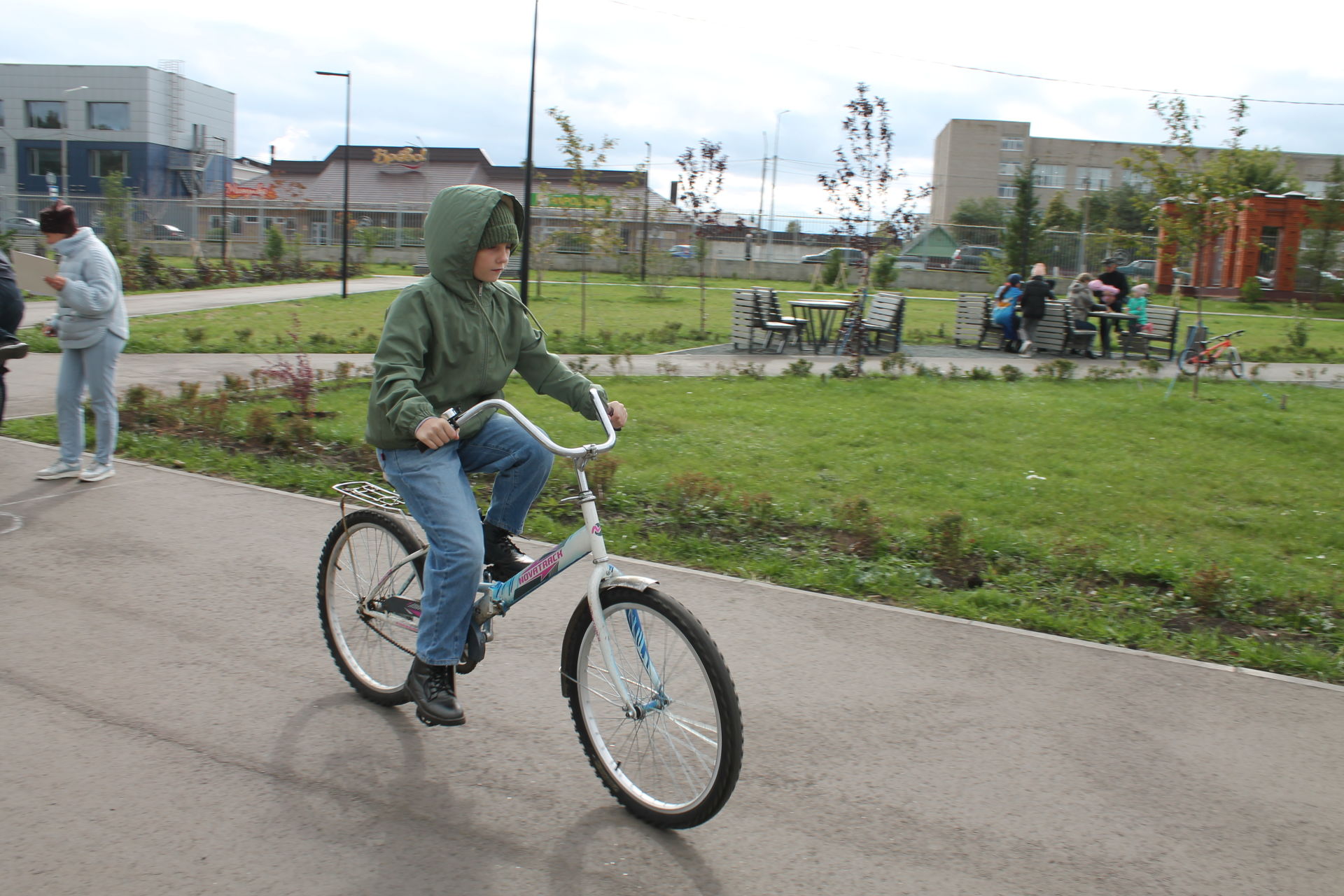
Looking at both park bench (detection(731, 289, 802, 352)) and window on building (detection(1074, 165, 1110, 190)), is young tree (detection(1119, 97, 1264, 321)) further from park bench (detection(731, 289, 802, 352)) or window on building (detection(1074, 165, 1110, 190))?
window on building (detection(1074, 165, 1110, 190))

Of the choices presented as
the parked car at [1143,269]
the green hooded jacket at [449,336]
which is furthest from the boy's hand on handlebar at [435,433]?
the parked car at [1143,269]

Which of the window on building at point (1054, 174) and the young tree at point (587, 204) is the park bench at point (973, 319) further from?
the window on building at point (1054, 174)

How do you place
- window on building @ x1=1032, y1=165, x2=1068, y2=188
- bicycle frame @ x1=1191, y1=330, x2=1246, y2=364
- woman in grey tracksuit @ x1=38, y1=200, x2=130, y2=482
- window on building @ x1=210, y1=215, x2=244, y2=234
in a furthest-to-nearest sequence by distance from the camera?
window on building @ x1=1032, y1=165, x2=1068, y2=188, window on building @ x1=210, y1=215, x2=244, y2=234, bicycle frame @ x1=1191, y1=330, x2=1246, y2=364, woman in grey tracksuit @ x1=38, y1=200, x2=130, y2=482

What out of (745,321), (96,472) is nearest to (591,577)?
(96,472)

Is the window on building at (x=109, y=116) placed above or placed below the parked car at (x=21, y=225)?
above

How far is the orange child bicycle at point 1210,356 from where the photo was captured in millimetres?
13938

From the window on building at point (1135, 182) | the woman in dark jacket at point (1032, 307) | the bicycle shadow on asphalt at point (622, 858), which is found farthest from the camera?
the window on building at point (1135, 182)

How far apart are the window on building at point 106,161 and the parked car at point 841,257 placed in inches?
2186

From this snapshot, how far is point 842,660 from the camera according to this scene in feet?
15.5

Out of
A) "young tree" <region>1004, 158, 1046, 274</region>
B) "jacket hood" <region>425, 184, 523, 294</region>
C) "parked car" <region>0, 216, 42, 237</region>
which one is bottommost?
"jacket hood" <region>425, 184, 523, 294</region>

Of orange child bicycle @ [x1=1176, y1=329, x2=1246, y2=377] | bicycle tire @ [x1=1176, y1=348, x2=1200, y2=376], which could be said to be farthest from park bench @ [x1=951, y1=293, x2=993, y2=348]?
bicycle tire @ [x1=1176, y1=348, x2=1200, y2=376]

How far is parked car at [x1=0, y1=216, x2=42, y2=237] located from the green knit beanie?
4188cm

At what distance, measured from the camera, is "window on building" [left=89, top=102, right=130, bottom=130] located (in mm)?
76750

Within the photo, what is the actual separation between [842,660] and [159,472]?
572cm
